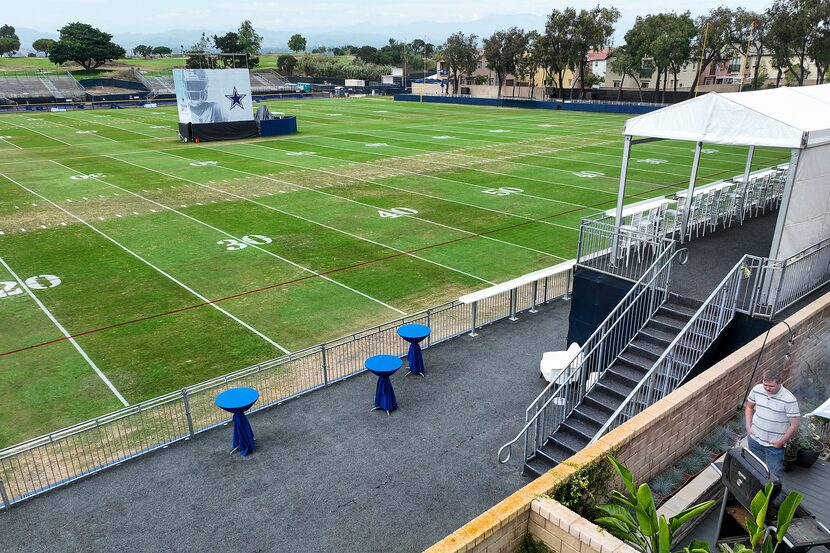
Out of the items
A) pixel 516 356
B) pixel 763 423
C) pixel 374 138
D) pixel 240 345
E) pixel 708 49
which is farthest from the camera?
pixel 708 49

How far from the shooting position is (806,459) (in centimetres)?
808

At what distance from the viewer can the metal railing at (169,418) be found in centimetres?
948

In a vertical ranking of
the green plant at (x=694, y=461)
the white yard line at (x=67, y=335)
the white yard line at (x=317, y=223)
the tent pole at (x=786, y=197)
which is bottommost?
the white yard line at (x=67, y=335)

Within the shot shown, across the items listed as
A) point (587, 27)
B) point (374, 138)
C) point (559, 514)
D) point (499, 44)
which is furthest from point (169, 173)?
point (499, 44)

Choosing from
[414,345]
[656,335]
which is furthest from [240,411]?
[656,335]

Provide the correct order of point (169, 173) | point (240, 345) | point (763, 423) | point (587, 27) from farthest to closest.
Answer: point (587, 27) → point (169, 173) → point (240, 345) → point (763, 423)

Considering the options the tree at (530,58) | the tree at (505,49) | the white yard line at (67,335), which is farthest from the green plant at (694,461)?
the tree at (505,49)

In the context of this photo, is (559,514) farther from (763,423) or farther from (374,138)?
(374,138)

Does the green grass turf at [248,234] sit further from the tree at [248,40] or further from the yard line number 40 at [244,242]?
the tree at [248,40]

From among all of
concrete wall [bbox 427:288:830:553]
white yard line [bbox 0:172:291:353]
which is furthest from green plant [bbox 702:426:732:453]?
white yard line [bbox 0:172:291:353]

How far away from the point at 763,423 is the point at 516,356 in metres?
5.76

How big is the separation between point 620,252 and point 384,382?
5.66 m

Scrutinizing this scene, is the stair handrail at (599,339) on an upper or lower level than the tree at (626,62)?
lower

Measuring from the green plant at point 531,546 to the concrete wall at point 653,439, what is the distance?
0.20 feet
